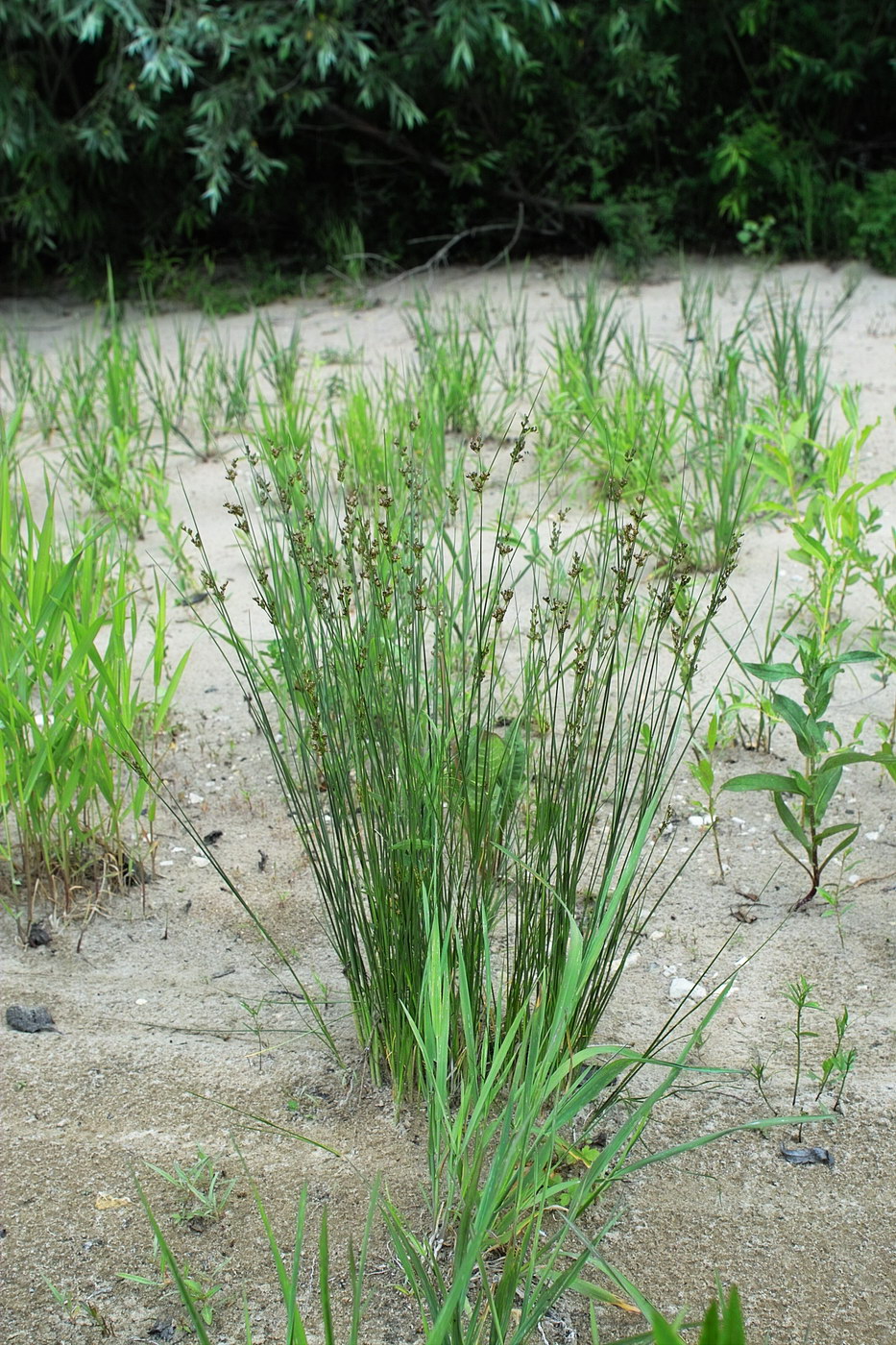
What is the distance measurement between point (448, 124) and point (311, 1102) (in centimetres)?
588

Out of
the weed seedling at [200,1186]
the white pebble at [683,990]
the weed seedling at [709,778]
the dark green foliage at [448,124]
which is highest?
the dark green foliage at [448,124]

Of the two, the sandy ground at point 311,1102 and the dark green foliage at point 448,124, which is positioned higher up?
the dark green foliage at point 448,124

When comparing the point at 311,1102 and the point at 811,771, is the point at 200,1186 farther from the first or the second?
the point at 811,771

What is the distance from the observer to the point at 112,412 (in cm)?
394

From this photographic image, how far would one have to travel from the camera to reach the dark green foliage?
19.2 ft

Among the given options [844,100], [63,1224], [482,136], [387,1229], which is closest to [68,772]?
[63,1224]

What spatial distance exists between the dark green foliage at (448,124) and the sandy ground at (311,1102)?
427 cm

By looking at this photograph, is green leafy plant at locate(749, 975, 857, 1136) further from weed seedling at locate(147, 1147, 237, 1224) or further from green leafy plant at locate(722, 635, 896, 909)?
weed seedling at locate(147, 1147, 237, 1224)

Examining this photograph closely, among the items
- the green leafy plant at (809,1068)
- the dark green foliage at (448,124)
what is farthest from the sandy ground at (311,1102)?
the dark green foliage at (448,124)

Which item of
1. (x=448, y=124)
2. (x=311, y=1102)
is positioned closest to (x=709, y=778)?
(x=311, y=1102)

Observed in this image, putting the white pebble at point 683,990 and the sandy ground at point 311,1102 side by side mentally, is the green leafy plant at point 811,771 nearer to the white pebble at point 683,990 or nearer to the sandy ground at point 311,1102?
the sandy ground at point 311,1102

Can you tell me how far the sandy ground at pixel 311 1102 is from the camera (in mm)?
1506

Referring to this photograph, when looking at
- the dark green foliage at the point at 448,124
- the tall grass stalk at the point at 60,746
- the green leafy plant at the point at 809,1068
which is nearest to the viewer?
the green leafy plant at the point at 809,1068

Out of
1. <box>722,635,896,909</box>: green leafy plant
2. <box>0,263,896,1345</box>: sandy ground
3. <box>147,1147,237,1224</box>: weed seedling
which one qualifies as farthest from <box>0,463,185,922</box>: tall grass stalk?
<box>722,635,896,909</box>: green leafy plant
